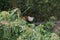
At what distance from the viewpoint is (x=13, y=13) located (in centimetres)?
387

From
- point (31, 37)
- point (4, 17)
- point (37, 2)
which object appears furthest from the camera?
point (37, 2)

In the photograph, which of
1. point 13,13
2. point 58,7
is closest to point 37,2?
point 58,7

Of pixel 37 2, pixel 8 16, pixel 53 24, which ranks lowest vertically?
pixel 53 24

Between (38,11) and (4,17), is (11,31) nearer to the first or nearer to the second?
(4,17)

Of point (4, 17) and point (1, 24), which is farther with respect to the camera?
point (4, 17)

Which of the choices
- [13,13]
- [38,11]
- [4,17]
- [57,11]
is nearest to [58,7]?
[57,11]

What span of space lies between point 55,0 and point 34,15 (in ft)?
2.29

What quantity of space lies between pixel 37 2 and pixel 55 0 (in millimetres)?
521

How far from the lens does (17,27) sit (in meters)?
3.33

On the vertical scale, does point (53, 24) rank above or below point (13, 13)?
below

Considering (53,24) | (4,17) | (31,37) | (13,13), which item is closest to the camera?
(31,37)

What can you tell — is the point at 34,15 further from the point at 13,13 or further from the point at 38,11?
the point at 13,13

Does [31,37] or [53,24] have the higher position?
[31,37]

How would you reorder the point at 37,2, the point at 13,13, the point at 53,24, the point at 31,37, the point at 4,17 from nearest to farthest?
the point at 31,37
the point at 4,17
the point at 13,13
the point at 53,24
the point at 37,2
